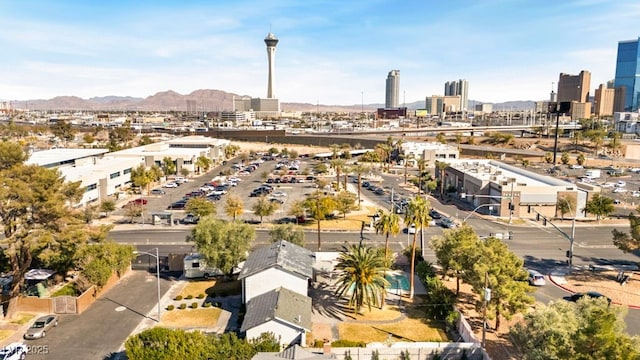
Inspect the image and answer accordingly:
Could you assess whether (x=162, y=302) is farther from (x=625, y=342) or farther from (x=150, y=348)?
(x=625, y=342)

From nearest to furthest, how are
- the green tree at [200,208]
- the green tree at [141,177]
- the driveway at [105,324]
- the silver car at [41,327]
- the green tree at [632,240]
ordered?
the driveway at [105,324] → the silver car at [41,327] → the green tree at [632,240] → the green tree at [200,208] → the green tree at [141,177]

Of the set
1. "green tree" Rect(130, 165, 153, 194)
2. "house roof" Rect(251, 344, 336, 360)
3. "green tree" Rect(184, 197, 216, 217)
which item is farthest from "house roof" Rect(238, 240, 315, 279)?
"green tree" Rect(130, 165, 153, 194)

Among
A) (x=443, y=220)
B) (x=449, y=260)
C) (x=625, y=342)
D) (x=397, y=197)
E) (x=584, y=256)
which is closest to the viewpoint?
(x=625, y=342)

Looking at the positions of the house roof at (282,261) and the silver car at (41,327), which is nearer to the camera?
the silver car at (41,327)

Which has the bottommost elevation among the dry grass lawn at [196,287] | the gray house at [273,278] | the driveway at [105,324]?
the driveway at [105,324]

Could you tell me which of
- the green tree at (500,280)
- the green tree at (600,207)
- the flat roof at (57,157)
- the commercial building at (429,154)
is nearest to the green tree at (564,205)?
the green tree at (600,207)

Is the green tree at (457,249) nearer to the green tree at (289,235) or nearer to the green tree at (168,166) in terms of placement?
the green tree at (289,235)

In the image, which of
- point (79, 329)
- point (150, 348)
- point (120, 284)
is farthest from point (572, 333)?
point (120, 284)
